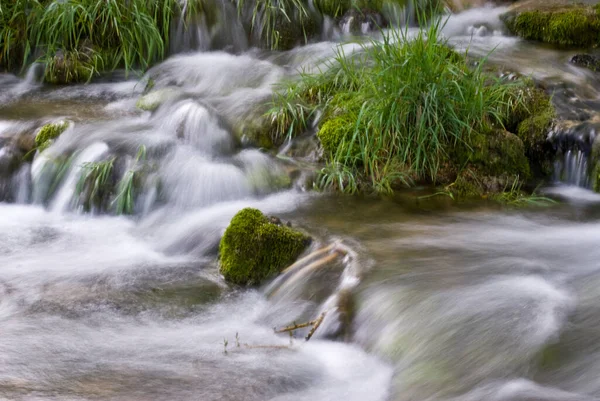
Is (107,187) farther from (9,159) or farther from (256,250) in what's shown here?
(256,250)

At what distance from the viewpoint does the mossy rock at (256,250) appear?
13.9 ft

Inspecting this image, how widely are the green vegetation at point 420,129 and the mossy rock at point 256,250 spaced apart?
0.96 meters

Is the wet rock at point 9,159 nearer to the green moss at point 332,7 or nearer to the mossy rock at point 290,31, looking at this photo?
the mossy rock at point 290,31

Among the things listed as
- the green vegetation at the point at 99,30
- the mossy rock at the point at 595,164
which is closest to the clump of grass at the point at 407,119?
the mossy rock at the point at 595,164

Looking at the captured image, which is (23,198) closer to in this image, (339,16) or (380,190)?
(380,190)

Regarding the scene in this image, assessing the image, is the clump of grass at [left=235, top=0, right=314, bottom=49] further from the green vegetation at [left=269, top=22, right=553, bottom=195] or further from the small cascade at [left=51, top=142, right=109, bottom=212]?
the small cascade at [left=51, top=142, right=109, bottom=212]

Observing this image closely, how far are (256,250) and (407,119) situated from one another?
157cm

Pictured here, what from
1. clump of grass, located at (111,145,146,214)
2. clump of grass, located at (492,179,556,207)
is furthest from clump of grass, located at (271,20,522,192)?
clump of grass, located at (111,145,146,214)

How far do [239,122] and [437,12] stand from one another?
10.5ft

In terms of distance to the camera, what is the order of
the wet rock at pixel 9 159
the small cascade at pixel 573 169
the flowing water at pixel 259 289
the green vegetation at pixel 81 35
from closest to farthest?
the flowing water at pixel 259 289
the small cascade at pixel 573 169
the wet rock at pixel 9 159
the green vegetation at pixel 81 35

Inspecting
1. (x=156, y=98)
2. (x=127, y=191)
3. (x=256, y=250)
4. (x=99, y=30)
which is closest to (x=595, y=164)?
(x=256, y=250)

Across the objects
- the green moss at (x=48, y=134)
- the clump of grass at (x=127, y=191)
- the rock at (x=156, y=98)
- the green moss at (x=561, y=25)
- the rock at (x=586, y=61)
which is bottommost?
the clump of grass at (x=127, y=191)

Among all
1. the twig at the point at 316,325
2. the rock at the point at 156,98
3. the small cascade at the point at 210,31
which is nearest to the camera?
the twig at the point at 316,325

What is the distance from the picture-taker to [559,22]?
293 inches
